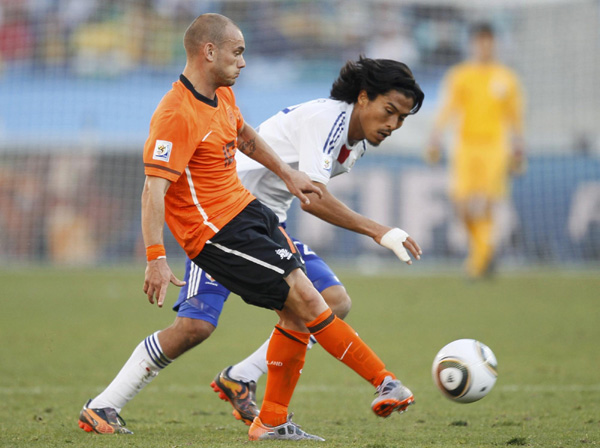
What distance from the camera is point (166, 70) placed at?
20578 millimetres

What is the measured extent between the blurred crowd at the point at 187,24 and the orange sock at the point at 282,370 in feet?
54.9

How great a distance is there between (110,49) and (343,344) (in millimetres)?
17622

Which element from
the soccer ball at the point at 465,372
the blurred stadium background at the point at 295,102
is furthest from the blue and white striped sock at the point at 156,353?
the blurred stadium background at the point at 295,102

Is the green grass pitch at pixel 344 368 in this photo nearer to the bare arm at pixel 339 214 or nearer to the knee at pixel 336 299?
the knee at pixel 336 299

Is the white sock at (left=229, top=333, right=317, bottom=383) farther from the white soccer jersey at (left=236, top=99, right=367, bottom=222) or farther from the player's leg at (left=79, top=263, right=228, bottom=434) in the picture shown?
the white soccer jersey at (left=236, top=99, right=367, bottom=222)

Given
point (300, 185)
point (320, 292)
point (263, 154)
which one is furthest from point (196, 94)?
point (320, 292)

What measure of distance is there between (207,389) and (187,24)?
15445 millimetres

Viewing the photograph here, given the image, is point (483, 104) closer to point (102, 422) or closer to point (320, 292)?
point (320, 292)

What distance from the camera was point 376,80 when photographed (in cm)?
480

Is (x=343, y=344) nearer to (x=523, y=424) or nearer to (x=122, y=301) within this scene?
(x=523, y=424)

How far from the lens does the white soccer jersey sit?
471 centimetres

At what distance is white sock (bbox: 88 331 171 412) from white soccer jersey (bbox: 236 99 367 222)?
3.60 ft

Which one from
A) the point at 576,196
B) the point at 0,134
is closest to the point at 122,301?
the point at 0,134

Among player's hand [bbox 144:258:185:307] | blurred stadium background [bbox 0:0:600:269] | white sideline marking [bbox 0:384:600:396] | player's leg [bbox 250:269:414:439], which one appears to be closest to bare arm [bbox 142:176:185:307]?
player's hand [bbox 144:258:185:307]
